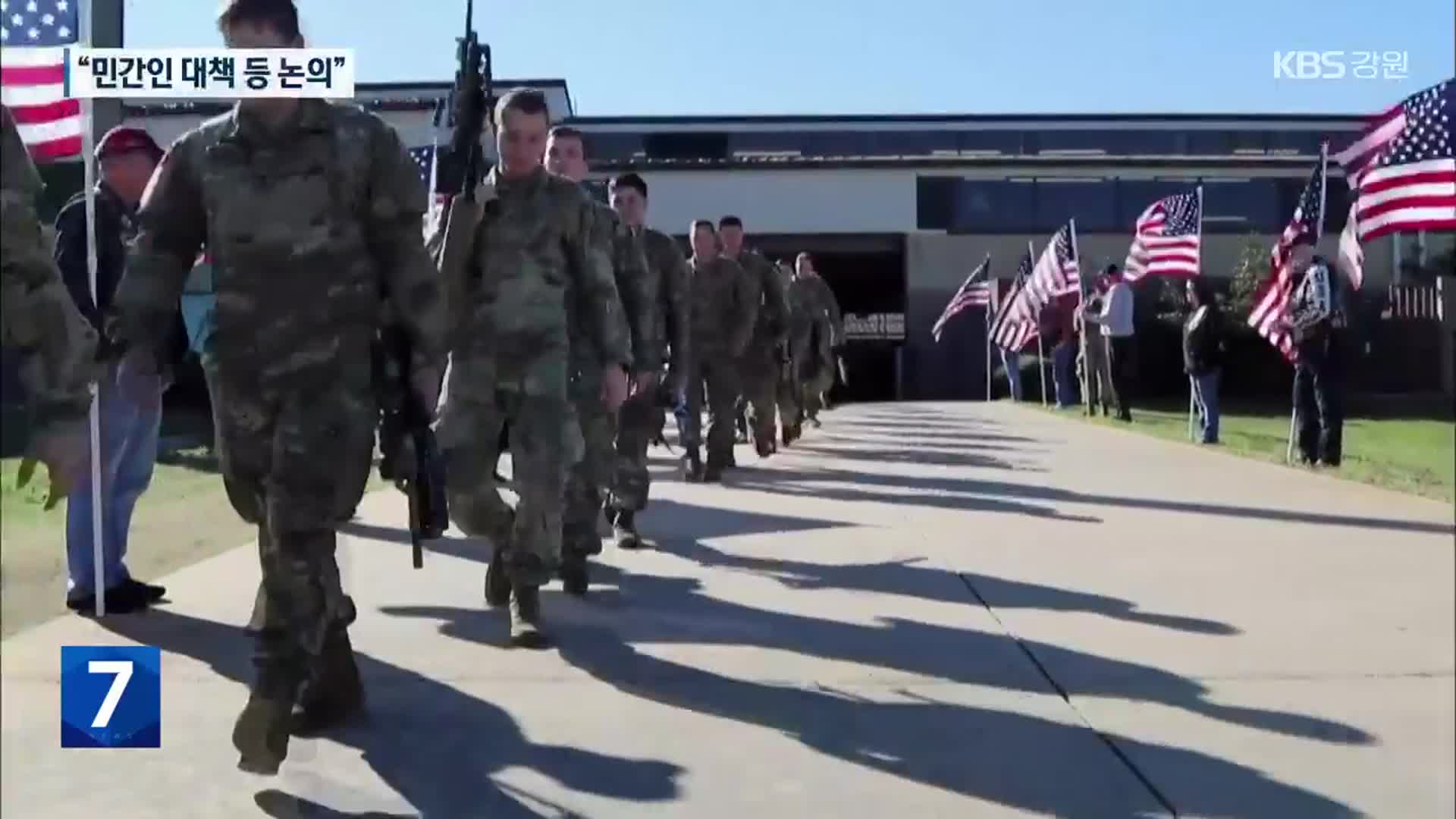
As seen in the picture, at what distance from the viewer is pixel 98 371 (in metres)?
2.56

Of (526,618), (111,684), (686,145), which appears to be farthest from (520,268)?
(686,145)

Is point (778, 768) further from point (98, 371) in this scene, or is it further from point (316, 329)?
point (98, 371)

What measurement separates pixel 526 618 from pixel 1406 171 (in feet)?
19.7

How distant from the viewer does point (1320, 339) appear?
9969 millimetres

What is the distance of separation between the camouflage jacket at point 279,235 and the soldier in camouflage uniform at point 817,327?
33.5ft

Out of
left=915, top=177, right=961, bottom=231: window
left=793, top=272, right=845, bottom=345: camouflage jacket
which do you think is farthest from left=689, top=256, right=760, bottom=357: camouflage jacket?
left=793, top=272, right=845, bottom=345: camouflage jacket

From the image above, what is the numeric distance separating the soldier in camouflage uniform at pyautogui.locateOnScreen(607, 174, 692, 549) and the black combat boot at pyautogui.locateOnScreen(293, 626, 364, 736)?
3.07 metres

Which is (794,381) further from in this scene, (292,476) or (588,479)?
(292,476)

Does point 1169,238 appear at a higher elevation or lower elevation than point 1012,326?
higher

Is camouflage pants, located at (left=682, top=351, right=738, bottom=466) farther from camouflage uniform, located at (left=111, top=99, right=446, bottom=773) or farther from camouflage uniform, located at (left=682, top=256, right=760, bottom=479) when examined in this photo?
camouflage uniform, located at (left=111, top=99, right=446, bottom=773)

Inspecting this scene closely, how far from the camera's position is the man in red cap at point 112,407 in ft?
11.6

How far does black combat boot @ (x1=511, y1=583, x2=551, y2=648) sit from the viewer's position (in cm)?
484

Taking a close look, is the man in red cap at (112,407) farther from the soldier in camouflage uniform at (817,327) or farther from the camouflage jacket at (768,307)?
the soldier in camouflage uniform at (817,327)

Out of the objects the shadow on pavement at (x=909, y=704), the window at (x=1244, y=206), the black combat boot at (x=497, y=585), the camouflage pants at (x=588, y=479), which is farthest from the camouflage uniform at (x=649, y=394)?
the window at (x=1244, y=206)
